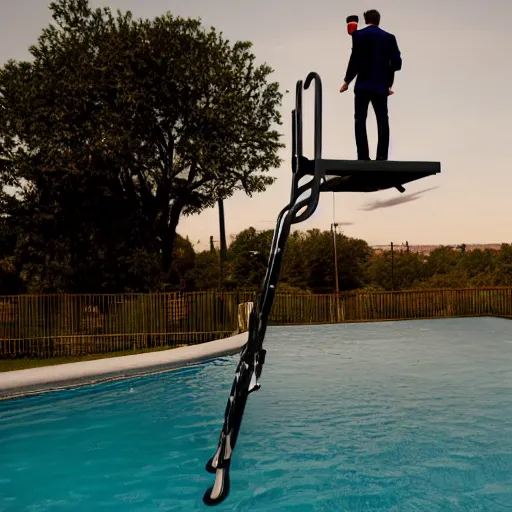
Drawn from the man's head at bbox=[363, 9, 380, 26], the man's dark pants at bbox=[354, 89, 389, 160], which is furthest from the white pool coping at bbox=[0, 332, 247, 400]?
the man's head at bbox=[363, 9, 380, 26]

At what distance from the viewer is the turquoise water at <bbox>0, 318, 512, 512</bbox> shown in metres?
7.20

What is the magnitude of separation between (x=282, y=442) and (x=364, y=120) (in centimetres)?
555

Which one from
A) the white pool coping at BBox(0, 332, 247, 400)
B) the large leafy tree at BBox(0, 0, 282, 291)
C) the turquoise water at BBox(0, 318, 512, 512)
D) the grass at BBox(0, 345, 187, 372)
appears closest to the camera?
the turquoise water at BBox(0, 318, 512, 512)

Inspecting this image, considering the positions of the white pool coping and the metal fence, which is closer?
the white pool coping

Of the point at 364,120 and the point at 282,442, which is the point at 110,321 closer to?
the point at 282,442

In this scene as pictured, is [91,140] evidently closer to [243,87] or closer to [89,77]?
[89,77]

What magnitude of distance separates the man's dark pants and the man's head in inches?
19.7

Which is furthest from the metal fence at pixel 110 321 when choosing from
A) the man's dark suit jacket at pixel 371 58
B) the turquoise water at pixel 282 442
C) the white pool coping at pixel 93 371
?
the man's dark suit jacket at pixel 371 58

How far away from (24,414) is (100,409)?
3.92 feet

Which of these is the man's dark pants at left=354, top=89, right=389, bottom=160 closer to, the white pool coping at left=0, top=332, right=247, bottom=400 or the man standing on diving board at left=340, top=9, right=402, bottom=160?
the man standing on diving board at left=340, top=9, right=402, bottom=160

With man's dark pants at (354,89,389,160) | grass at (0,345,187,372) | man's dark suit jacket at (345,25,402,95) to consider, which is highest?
man's dark suit jacket at (345,25,402,95)

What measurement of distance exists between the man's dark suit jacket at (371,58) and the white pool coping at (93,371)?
8.66 meters

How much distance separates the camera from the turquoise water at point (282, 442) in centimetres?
720

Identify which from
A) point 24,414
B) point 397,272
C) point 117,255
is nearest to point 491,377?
point 24,414
